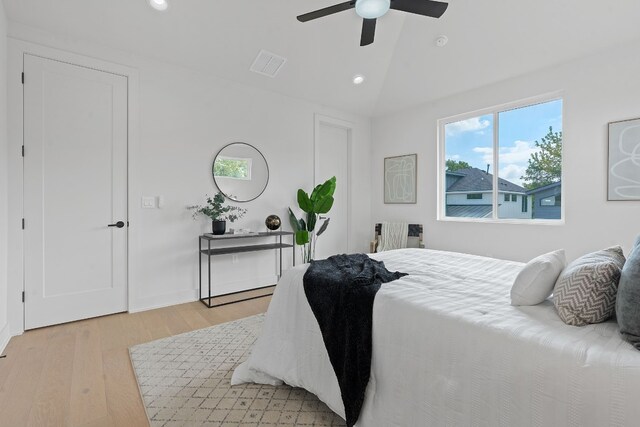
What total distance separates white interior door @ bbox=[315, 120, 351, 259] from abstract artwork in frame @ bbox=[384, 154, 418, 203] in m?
0.66

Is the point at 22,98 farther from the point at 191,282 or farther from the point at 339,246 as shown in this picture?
the point at 339,246

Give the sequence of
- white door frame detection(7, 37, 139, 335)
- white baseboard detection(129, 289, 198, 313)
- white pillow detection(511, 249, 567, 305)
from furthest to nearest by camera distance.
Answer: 1. white baseboard detection(129, 289, 198, 313)
2. white door frame detection(7, 37, 139, 335)
3. white pillow detection(511, 249, 567, 305)

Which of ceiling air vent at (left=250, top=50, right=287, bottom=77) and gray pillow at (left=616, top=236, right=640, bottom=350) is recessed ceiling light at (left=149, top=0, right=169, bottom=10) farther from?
gray pillow at (left=616, top=236, right=640, bottom=350)

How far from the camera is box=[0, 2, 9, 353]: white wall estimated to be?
2.51 m

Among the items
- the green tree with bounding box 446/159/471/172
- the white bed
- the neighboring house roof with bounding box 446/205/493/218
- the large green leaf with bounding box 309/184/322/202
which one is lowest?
the white bed

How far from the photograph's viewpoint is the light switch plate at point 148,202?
10.9 feet

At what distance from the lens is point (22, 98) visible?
2.73 metres

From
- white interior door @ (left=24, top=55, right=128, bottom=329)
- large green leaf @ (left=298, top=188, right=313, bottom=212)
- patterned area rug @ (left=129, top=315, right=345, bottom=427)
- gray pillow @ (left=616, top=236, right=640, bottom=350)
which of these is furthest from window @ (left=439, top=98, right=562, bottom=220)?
white interior door @ (left=24, top=55, right=128, bottom=329)

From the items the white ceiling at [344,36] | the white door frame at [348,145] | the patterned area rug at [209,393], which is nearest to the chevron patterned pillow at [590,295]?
the patterned area rug at [209,393]

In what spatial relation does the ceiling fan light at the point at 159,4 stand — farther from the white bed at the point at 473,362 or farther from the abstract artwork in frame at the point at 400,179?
the abstract artwork in frame at the point at 400,179

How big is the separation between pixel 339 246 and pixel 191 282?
93.1 inches

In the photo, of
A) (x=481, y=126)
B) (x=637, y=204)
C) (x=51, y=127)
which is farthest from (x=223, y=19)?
(x=637, y=204)

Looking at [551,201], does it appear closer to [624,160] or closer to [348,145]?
[624,160]

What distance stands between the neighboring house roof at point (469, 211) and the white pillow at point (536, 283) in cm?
298
